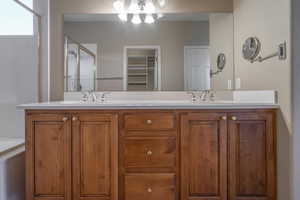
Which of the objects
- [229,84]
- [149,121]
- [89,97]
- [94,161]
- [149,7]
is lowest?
[94,161]

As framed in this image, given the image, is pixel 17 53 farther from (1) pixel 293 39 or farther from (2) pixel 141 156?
(1) pixel 293 39

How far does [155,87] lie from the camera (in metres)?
2.79

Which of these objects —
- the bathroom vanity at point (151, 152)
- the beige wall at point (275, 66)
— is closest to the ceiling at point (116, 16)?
the beige wall at point (275, 66)

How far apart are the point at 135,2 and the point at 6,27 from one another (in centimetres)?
141

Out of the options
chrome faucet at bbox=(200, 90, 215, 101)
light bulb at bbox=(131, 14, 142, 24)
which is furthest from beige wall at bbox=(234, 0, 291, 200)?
light bulb at bbox=(131, 14, 142, 24)

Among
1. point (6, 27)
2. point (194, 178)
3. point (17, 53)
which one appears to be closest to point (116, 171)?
point (194, 178)

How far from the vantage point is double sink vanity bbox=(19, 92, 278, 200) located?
209cm

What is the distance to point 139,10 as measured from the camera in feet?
9.06

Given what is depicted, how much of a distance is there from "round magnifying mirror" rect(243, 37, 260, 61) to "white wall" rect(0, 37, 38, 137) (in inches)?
81.5

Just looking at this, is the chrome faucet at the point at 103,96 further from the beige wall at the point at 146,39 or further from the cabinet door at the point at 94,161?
the cabinet door at the point at 94,161

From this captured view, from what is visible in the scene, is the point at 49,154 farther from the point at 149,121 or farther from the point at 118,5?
the point at 118,5

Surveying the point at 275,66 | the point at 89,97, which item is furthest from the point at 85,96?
the point at 275,66

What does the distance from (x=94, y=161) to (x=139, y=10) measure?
1537 mm

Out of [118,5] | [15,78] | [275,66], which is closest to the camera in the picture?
[275,66]
